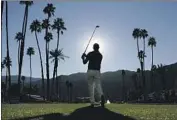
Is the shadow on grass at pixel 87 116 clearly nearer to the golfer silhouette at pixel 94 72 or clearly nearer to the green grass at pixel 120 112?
the green grass at pixel 120 112

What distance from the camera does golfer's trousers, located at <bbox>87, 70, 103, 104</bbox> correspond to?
831 cm

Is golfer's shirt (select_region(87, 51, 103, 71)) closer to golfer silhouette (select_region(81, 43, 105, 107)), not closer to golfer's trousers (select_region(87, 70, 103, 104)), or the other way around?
golfer silhouette (select_region(81, 43, 105, 107))

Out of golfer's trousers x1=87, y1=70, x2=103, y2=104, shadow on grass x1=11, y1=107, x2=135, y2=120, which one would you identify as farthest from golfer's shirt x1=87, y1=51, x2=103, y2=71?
shadow on grass x1=11, y1=107, x2=135, y2=120

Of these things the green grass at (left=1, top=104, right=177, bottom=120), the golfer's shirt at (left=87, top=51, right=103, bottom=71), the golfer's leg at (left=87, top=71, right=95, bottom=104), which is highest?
the golfer's shirt at (left=87, top=51, right=103, bottom=71)

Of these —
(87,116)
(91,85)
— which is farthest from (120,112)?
(87,116)

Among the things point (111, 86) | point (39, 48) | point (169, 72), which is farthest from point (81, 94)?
point (39, 48)

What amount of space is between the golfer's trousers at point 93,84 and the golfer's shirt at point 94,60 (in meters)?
0.10

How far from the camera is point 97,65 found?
8336 mm

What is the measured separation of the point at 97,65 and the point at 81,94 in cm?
9918

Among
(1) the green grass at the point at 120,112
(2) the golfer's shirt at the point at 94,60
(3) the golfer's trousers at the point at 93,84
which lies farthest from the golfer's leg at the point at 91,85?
(1) the green grass at the point at 120,112

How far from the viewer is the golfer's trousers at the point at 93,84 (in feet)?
27.3

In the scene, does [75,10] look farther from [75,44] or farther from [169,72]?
[169,72]

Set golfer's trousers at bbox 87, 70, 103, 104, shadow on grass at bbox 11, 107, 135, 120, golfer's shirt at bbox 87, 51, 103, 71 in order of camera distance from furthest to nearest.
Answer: golfer's trousers at bbox 87, 70, 103, 104 → golfer's shirt at bbox 87, 51, 103, 71 → shadow on grass at bbox 11, 107, 135, 120

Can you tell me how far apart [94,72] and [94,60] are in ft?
0.85
